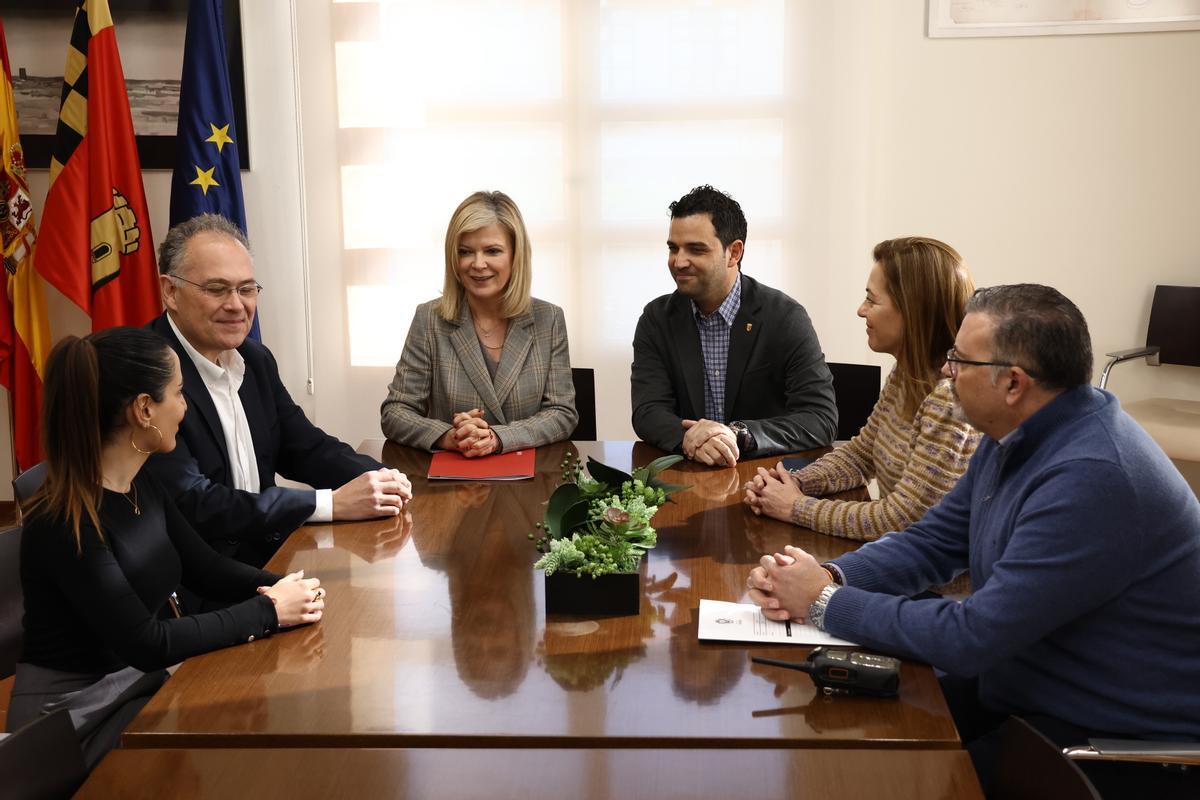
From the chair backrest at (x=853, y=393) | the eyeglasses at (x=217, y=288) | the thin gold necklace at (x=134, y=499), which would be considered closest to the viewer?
the thin gold necklace at (x=134, y=499)

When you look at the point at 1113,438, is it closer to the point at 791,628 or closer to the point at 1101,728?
the point at 1101,728

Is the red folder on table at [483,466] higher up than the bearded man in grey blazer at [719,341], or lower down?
lower down

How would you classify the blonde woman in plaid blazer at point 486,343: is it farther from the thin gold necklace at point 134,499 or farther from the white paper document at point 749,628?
the white paper document at point 749,628

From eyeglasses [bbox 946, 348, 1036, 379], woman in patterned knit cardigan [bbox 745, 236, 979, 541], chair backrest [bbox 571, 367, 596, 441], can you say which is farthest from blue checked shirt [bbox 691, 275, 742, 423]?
eyeglasses [bbox 946, 348, 1036, 379]

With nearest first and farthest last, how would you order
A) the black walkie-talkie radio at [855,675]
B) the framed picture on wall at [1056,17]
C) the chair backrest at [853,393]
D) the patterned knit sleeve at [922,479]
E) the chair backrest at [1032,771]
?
the chair backrest at [1032,771]
the black walkie-talkie radio at [855,675]
the patterned knit sleeve at [922,479]
the chair backrest at [853,393]
the framed picture on wall at [1056,17]

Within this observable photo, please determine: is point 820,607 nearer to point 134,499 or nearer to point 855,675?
point 855,675

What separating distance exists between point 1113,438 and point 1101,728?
0.45 metres

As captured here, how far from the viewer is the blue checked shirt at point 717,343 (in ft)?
11.1

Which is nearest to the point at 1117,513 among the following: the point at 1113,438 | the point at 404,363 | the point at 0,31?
the point at 1113,438

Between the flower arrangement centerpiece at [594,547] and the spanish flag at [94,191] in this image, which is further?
the spanish flag at [94,191]

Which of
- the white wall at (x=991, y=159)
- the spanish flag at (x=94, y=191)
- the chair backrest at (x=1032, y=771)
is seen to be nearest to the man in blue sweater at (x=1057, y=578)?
the chair backrest at (x=1032, y=771)

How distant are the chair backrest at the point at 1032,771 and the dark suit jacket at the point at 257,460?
1.48 m

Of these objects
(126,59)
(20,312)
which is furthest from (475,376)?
(126,59)

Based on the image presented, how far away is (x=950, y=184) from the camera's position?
4789mm
